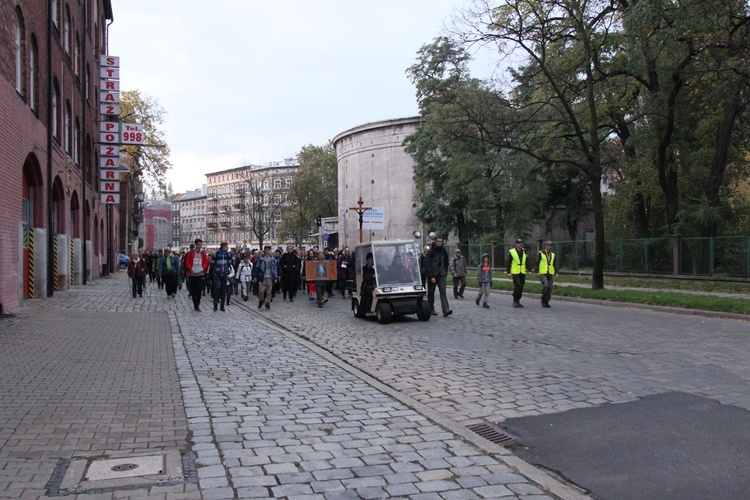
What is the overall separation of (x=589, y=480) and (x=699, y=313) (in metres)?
12.7

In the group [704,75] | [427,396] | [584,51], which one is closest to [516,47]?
[584,51]

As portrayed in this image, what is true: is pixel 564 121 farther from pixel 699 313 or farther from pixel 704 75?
pixel 699 313

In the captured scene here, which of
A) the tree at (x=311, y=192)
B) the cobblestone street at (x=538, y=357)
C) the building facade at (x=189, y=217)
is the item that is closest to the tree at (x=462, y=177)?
the cobblestone street at (x=538, y=357)

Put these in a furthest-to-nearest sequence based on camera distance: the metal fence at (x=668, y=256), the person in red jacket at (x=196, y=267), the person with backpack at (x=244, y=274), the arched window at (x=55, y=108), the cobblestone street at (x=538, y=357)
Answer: the metal fence at (x=668, y=256), the arched window at (x=55, y=108), the person with backpack at (x=244, y=274), the person in red jacket at (x=196, y=267), the cobblestone street at (x=538, y=357)

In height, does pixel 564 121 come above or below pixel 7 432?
above

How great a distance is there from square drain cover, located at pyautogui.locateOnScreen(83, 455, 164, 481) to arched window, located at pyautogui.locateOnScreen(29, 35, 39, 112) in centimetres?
1667

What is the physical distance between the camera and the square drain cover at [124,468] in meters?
4.36

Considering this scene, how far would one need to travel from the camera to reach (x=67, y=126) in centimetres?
2550

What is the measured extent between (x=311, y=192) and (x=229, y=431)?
239 ft

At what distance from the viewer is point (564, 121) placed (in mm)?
24516

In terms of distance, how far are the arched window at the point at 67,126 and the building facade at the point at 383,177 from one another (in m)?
36.4

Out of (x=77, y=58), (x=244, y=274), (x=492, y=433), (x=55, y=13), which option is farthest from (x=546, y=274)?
(x=77, y=58)

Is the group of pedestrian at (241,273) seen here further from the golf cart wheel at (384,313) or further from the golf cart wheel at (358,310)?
the golf cart wheel at (384,313)

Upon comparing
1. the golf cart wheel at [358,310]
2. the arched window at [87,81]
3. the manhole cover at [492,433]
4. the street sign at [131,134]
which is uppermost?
the arched window at [87,81]
